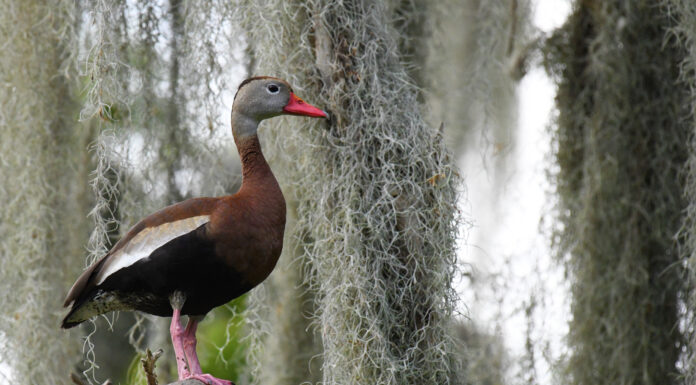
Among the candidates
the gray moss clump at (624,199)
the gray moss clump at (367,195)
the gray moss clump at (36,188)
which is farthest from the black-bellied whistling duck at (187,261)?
the gray moss clump at (624,199)

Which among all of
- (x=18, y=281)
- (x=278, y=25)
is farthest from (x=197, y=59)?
(x=18, y=281)

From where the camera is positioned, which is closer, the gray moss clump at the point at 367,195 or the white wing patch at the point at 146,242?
the white wing patch at the point at 146,242

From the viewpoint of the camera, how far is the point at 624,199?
3.48 m

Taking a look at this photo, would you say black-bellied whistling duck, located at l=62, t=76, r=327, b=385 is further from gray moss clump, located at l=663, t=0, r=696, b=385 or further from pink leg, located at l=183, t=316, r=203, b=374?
gray moss clump, located at l=663, t=0, r=696, b=385

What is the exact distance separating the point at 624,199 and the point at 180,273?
162 centimetres

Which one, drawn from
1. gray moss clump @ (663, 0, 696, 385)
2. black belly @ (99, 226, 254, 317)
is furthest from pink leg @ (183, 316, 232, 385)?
gray moss clump @ (663, 0, 696, 385)

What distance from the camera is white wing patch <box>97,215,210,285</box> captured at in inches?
102

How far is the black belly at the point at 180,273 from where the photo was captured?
2.58 m

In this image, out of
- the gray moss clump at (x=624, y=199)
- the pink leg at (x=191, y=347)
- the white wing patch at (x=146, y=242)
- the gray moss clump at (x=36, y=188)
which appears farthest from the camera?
the gray moss clump at (x=624, y=199)

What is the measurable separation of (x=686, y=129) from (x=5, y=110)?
2.21 meters

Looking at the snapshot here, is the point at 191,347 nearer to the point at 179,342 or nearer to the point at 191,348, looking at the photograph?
the point at 191,348

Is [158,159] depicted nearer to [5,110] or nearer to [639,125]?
[5,110]

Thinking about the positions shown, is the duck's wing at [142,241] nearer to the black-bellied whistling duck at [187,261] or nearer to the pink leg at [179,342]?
the black-bellied whistling duck at [187,261]

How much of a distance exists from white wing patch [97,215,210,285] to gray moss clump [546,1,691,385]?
1.48m
